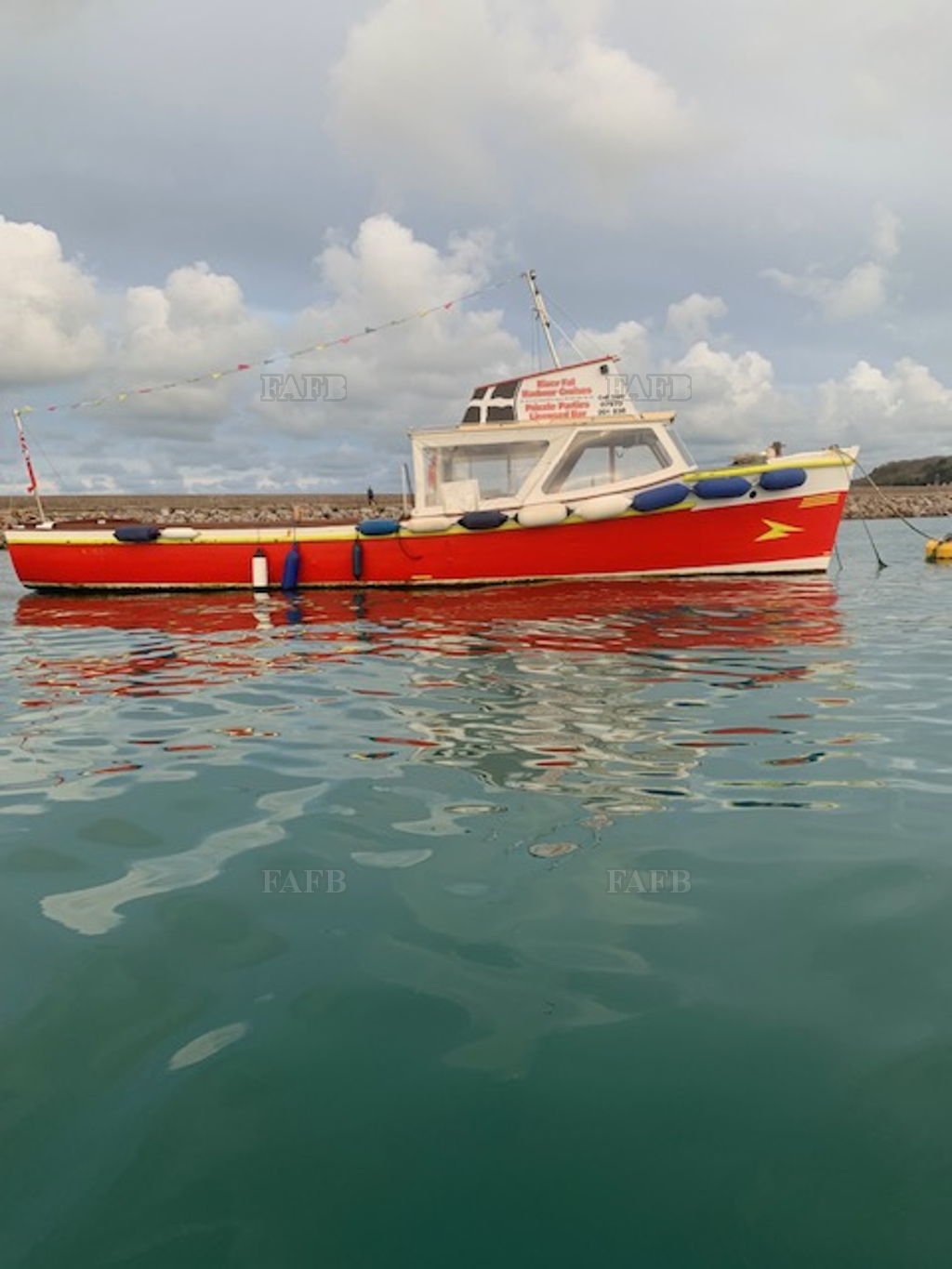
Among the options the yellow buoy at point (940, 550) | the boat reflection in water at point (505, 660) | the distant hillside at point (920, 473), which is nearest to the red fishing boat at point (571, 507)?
the boat reflection in water at point (505, 660)

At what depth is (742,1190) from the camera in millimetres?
1818

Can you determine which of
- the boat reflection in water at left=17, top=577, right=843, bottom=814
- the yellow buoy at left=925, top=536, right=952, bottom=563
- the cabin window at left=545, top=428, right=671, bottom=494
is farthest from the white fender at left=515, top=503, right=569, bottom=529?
the yellow buoy at left=925, top=536, right=952, bottom=563

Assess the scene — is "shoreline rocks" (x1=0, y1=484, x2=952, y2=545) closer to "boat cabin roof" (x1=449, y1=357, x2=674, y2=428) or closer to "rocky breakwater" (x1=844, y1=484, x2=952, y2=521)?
"rocky breakwater" (x1=844, y1=484, x2=952, y2=521)

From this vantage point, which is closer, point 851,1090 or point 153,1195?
point 153,1195

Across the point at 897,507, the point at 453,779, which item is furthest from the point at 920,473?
the point at 453,779

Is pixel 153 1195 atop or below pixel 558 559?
below

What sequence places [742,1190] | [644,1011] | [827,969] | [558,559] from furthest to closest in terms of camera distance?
[558,559], [827,969], [644,1011], [742,1190]

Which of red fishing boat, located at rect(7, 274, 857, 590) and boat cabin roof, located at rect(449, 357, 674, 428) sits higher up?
boat cabin roof, located at rect(449, 357, 674, 428)

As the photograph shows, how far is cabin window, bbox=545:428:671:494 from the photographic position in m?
15.6

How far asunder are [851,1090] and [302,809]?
290 cm

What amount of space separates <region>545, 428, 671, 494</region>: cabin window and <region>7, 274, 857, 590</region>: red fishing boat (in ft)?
0.07

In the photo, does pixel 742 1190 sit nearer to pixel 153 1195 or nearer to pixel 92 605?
pixel 153 1195

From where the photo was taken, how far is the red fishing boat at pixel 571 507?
15281mm

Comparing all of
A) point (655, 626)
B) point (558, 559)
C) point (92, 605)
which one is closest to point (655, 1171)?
point (655, 626)
